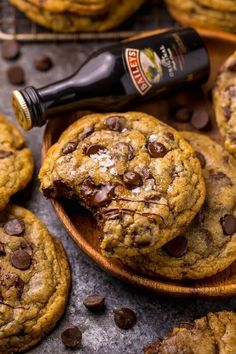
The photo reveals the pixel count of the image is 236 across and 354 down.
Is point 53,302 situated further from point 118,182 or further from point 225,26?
point 225,26

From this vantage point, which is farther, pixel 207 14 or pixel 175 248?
pixel 207 14

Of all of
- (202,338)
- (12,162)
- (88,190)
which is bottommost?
(202,338)

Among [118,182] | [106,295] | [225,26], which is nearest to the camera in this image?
[118,182]

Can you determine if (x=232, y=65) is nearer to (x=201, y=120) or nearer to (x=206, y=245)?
(x=201, y=120)

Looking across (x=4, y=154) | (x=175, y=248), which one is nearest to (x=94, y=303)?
(x=175, y=248)

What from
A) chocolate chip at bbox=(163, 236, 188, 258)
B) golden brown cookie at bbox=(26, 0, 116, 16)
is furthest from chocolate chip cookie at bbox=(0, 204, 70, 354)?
golden brown cookie at bbox=(26, 0, 116, 16)

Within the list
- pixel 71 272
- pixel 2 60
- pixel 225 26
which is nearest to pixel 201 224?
pixel 71 272
